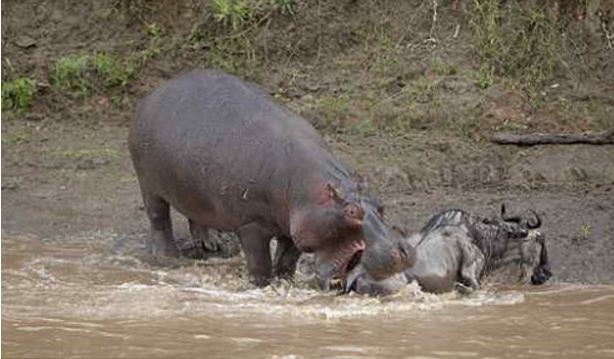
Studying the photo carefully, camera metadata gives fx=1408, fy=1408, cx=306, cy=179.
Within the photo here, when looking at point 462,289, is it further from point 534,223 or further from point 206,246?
point 206,246

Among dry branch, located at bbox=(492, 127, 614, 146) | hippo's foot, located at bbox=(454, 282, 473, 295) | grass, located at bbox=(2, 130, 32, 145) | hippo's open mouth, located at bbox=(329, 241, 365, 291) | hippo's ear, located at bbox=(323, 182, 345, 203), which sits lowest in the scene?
hippo's foot, located at bbox=(454, 282, 473, 295)

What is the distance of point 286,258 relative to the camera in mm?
7738

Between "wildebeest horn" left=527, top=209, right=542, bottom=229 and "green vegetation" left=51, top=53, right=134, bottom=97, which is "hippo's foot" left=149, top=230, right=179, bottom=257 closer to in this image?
"wildebeest horn" left=527, top=209, right=542, bottom=229

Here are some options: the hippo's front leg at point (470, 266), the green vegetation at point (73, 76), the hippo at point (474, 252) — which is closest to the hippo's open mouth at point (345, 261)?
the hippo at point (474, 252)

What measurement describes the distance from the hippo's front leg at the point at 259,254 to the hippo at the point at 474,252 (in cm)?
77

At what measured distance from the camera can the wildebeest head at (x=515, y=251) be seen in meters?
7.90

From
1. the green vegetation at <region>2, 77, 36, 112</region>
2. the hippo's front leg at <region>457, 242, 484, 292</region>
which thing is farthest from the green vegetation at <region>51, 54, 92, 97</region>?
the hippo's front leg at <region>457, 242, 484, 292</region>

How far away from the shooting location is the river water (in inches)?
231

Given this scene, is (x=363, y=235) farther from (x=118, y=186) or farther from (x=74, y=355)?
(x=118, y=186)

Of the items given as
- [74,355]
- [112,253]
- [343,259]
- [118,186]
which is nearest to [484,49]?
[118,186]

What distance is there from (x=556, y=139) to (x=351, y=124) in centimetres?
162

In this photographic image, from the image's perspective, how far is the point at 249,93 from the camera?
26.8 feet

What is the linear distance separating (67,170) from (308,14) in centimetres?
267

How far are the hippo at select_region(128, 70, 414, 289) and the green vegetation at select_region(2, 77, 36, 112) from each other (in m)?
3.51
